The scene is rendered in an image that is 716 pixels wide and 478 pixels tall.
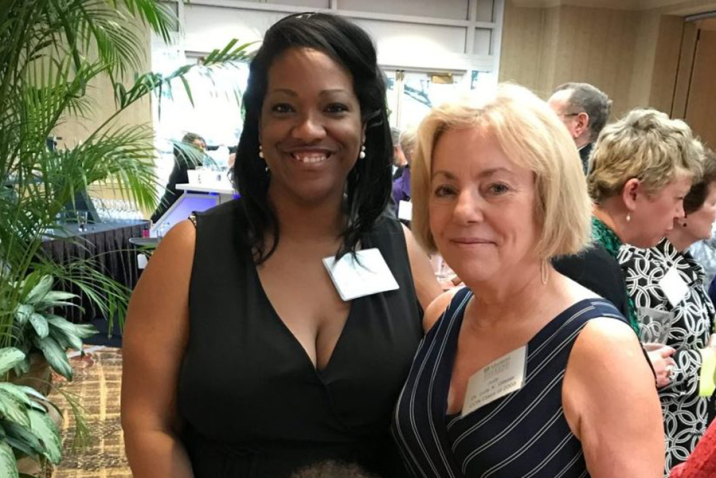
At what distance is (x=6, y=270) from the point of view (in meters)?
2.48

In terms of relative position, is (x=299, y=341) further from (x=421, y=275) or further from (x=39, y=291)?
(x=39, y=291)

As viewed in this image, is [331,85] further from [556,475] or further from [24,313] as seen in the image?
[24,313]

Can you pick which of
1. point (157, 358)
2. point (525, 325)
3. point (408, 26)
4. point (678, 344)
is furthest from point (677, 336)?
point (408, 26)

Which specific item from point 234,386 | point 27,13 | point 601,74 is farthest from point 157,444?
point 601,74

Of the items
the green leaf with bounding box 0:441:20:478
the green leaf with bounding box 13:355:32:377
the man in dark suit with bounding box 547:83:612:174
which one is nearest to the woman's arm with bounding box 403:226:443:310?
the green leaf with bounding box 0:441:20:478

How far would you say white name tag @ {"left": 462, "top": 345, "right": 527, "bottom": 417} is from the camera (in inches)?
37.9

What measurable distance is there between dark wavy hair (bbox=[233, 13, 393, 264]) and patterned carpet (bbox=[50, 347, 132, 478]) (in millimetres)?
2103

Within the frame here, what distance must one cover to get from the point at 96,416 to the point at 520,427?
121 inches

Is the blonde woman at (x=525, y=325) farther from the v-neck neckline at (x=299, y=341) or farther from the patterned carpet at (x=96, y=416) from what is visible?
the patterned carpet at (x=96, y=416)

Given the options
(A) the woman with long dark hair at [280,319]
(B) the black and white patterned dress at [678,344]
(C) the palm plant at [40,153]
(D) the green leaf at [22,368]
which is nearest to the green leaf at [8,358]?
(C) the palm plant at [40,153]

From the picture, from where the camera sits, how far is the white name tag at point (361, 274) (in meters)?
1.21

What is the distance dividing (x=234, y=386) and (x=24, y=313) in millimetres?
2033

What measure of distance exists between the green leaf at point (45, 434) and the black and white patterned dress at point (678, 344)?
2.09 metres

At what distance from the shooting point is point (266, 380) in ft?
3.64
